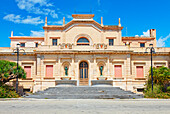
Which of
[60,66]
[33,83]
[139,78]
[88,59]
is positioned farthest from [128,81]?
[33,83]

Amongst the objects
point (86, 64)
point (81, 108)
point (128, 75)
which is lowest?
point (81, 108)

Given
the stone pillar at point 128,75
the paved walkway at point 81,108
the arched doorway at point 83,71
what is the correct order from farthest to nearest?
the arched doorway at point 83,71 < the stone pillar at point 128,75 < the paved walkway at point 81,108

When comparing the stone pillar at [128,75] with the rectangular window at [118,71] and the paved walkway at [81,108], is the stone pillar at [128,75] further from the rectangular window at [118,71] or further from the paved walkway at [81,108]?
the paved walkway at [81,108]

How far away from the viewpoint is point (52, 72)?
2973 centimetres

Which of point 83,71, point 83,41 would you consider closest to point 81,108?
point 83,71

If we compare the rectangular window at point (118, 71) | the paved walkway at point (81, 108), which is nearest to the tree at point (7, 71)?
the paved walkway at point (81, 108)

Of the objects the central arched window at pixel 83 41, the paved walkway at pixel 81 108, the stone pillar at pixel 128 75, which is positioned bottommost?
the paved walkway at pixel 81 108

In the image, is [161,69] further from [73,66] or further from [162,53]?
[73,66]

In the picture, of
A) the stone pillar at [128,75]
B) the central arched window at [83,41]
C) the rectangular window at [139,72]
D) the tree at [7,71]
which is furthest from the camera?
the central arched window at [83,41]

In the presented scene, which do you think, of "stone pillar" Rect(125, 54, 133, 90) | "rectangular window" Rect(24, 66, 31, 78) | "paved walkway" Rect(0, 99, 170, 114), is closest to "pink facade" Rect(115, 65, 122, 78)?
"stone pillar" Rect(125, 54, 133, 90)

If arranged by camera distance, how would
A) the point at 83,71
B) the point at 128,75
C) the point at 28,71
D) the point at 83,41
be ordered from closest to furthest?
the point at 128,75 → the point at 83,71 → the point at 28,71 → the point at 83,41

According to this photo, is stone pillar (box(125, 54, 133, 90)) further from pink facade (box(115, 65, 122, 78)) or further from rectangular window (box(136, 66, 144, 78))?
rectangular window (box(136, 66, 144, 78))

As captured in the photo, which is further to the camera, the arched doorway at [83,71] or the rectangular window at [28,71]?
the rectangular window at [28,71]

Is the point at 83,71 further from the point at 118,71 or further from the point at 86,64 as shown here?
the point at 118,71
